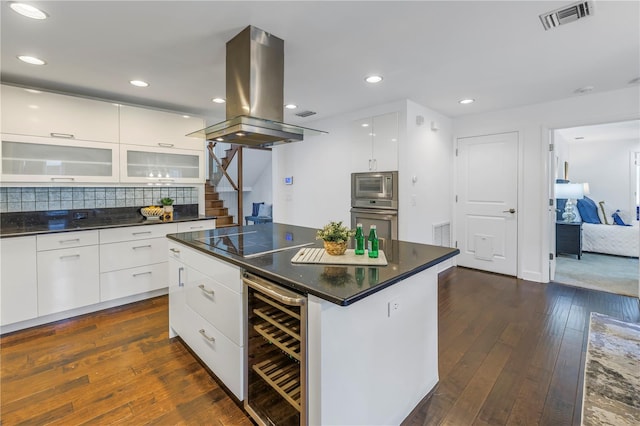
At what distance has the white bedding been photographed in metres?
5.14

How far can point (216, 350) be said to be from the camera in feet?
6.18

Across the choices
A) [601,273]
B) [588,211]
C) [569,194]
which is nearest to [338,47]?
[601,273]

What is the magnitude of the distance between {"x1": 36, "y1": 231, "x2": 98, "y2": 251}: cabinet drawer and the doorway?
210 inches

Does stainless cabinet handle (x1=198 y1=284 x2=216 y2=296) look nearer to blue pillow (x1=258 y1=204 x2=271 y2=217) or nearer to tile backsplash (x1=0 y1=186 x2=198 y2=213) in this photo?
tile backsplash (x1=0 y1=186 x2=198 y2=213)

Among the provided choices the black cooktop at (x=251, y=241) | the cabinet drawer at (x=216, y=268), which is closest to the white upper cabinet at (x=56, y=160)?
the black cooktop at (x=251, y=241)

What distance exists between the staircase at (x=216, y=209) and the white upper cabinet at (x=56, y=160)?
5.55 feet

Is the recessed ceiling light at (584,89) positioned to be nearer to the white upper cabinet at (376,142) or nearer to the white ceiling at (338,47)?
the white ceiling at (338,47)

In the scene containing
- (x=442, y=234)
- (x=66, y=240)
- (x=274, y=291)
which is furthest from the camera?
(x=442, y=234)

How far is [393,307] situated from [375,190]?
8.54 ft

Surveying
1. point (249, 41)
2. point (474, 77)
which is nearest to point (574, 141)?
point (474, 77)

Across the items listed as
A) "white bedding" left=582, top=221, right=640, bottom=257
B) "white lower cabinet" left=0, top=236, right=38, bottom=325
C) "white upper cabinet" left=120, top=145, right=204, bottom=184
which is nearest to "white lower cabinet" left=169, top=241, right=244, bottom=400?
"white lower cabinet" left=0, top=236, right=38, bottom=325

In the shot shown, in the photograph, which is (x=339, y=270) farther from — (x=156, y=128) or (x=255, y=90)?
(x=156, y=128)

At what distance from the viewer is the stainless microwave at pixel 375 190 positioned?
3.78m

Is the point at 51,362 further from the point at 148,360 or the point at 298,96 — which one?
the point at 298,96
